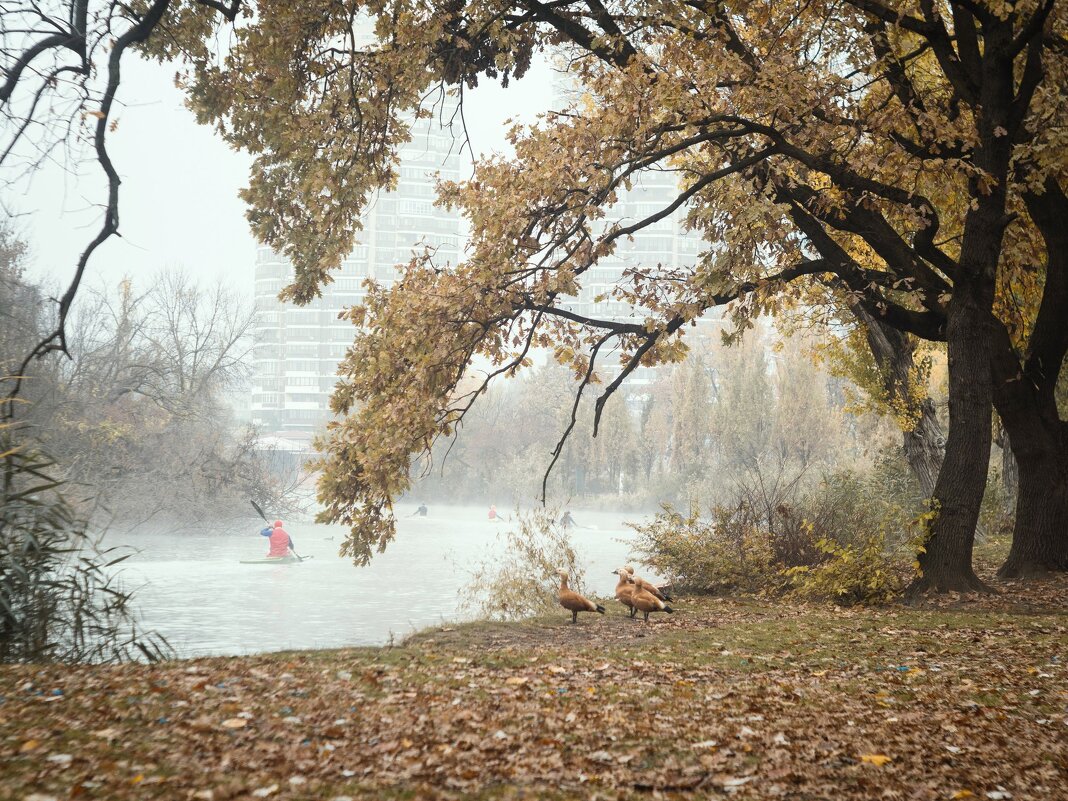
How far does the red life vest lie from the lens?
2715 centimetres

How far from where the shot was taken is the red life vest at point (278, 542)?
27147 mm

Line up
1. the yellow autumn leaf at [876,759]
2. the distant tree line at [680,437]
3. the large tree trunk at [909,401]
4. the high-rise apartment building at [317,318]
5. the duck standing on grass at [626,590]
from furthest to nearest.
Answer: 1. the high-rise apartment building at [317,318]
2. the distant tree line at [680,437]
3. the large tree trunk at [909,401]
4. the duck standing on grass at [626,590]
5. the yellow autumn leaf at [876,759]

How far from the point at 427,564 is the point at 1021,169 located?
72.4 feet

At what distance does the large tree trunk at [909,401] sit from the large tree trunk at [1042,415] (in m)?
3.27

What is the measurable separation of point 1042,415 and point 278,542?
21.2 metres

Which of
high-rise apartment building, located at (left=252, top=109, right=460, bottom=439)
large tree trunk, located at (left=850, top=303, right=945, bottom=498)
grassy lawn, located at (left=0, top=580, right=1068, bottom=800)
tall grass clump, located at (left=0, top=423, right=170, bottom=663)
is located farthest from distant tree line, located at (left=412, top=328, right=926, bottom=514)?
high-rise apartment building, located at (left=252, top=109, right=460, bottom=439)

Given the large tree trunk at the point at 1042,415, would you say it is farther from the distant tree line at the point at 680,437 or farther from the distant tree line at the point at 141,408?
the distant tree line at the point at 141,408

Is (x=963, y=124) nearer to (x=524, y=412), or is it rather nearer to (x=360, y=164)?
(x=360, y=164)

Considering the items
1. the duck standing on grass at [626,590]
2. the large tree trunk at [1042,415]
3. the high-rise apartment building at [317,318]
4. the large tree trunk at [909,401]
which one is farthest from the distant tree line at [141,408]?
the high-rise apartment building at [317,318]

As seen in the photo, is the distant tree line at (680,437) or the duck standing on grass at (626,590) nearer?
the duck standing on grass at (626,590)

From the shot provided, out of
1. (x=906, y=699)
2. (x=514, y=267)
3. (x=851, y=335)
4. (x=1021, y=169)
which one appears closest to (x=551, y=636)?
(x=514, y=267)

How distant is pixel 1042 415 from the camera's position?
11.6 metres

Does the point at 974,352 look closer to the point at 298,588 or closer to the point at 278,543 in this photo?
the point at 298,588

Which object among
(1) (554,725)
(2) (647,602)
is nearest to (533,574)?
(2) (647,602)
